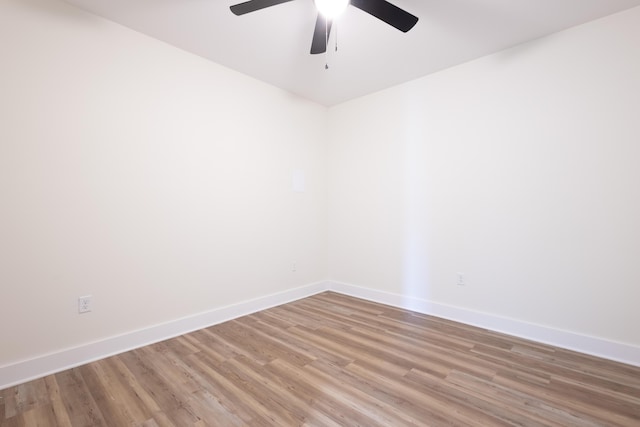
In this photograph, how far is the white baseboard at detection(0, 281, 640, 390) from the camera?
6.41ft

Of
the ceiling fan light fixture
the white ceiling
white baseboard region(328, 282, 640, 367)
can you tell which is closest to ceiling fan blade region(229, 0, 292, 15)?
the ceiling fan light fixture

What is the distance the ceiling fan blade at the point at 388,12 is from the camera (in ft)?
5.61

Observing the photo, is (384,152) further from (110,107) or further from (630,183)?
(110,107)

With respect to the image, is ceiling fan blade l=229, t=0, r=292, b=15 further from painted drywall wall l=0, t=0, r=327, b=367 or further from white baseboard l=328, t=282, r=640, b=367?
white baseboard l=328, t=282, r=640, b=367

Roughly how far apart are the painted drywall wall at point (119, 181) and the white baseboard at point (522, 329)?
151 centimetres

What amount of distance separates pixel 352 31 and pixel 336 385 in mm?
2629

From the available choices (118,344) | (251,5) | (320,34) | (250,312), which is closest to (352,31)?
(320,34)

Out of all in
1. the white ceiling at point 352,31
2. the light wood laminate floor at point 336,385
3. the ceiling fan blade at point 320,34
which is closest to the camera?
the light wood laminate floor at point 336,385

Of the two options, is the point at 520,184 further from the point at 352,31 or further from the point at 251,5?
the point at 251,5

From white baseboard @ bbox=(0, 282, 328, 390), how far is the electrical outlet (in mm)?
250

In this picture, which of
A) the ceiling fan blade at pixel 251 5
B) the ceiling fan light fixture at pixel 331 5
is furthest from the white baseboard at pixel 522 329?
the ceiling fan blade at pixel 251 5

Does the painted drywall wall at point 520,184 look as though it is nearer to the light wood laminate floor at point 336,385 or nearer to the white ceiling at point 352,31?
the white ceiling at point 352,31

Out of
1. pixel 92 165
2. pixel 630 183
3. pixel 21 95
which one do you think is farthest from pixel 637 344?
pixel 21 95

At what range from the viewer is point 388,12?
5.82 ft
